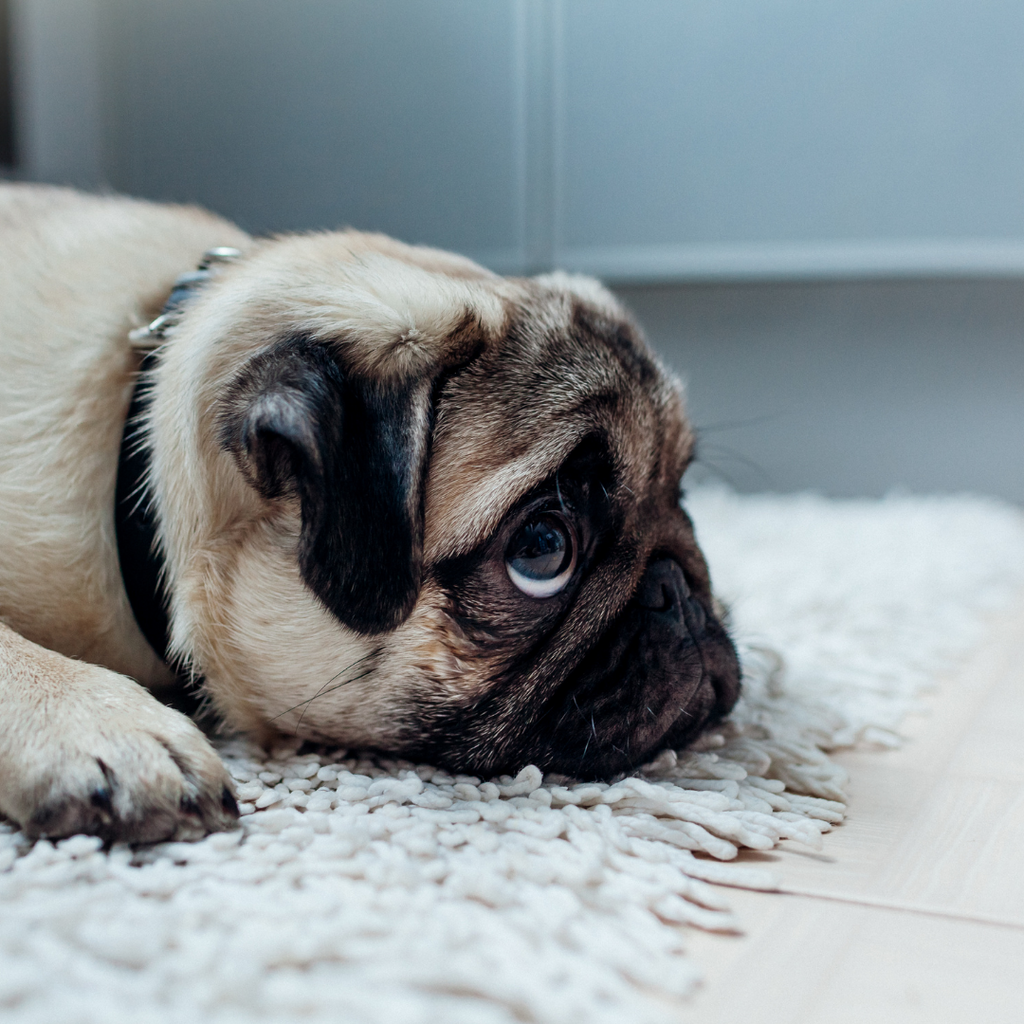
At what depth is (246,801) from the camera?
4.54 feet

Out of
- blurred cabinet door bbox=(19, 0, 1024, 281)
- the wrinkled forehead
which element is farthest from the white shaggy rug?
blurred cabinet door bbox=(19, 0, 1024, 281)

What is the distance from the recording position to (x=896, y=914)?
118 cm

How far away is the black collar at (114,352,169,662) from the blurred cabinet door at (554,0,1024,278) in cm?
307

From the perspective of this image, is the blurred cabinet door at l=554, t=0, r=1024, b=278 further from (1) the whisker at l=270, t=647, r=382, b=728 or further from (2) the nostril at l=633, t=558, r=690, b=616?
(1) the whisker at l=270, t=647, r=382, b=728

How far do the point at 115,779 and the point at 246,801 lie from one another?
0.69 feet

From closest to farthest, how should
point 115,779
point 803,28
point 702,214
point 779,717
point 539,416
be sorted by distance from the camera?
point 115,779 < point 539,416 < point 779,717 < point 803,28 < point 702,214

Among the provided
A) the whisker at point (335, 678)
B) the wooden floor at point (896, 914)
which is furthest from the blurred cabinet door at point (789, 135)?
the whisker at point (335, 678)

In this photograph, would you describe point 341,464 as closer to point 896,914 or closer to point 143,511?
point 143,511

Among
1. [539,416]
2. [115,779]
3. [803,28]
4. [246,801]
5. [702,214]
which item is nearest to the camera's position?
[115,779]

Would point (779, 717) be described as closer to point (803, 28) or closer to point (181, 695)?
point (181, 695)

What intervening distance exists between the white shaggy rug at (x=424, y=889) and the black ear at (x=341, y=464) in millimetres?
284

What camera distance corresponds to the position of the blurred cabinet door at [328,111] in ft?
14.5

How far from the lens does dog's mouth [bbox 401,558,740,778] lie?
147 centimetres

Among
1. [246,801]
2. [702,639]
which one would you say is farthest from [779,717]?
[246,801]
